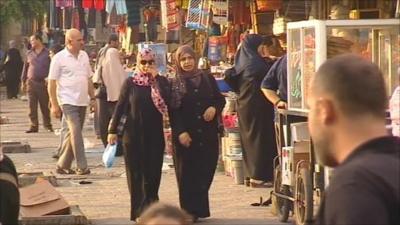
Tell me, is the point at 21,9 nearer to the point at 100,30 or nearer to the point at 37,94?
the point at 100,30

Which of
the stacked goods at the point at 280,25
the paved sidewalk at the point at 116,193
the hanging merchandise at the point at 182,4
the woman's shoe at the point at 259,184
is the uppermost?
the hanging merchandise at the point at 182,4

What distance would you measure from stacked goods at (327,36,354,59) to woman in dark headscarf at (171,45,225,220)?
1.48 meters

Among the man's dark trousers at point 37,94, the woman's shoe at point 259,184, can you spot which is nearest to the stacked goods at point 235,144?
the woman's shoe at point 259,184

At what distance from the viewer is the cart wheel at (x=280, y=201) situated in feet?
32.0

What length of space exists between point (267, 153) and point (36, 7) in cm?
3662

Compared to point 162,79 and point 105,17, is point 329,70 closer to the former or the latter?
point 162,79

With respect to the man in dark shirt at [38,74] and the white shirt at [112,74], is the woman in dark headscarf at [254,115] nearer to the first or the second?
the white shirt at [112,74]

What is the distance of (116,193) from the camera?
12.3 metres

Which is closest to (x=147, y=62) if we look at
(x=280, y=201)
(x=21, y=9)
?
(x=280, y=201)

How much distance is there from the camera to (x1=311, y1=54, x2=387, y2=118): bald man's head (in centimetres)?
307

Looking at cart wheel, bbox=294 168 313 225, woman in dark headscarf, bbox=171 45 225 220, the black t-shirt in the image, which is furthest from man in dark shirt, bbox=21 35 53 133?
the black t-shirt

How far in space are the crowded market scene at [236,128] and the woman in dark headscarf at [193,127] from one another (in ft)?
0.04

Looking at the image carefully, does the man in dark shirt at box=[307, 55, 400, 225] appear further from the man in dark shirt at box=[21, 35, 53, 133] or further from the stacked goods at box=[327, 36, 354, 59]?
the man in dark shirt at box=[21, 35, 53, 133]

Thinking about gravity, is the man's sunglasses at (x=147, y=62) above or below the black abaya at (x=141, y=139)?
above
